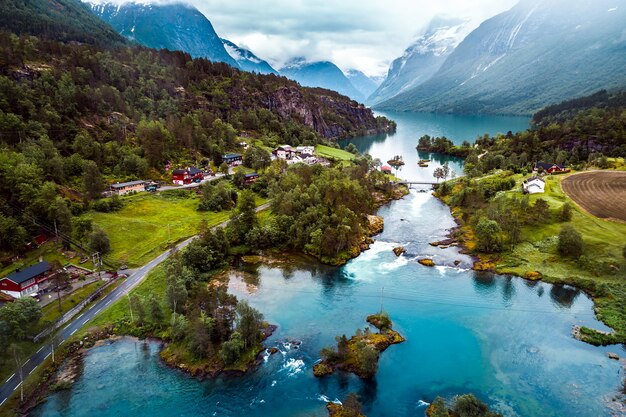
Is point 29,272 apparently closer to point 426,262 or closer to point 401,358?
point 401,358

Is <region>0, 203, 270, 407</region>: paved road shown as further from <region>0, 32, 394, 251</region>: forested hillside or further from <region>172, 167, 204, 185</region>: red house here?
<region>172, 167, 204, 185</region>: red house

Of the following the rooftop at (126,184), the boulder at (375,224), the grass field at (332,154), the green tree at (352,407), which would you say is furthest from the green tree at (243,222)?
the grass field at (332,154)

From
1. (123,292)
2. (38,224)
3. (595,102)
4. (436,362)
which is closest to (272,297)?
(123,292)

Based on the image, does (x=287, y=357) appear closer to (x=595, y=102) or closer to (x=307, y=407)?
(x=307, y=407)

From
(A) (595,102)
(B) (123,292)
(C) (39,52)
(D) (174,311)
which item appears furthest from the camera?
(A) (595,102)

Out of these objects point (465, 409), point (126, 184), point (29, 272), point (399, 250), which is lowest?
point (465, 409)

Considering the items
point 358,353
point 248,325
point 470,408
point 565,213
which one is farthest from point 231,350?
point 565,213

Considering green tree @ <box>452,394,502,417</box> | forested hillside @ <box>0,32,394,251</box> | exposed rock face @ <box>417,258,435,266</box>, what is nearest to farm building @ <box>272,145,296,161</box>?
forested hillside @ <box>0,32,394,251</box>
